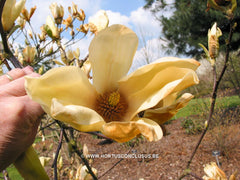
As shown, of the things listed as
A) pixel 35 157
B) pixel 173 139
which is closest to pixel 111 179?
pixel 173 139

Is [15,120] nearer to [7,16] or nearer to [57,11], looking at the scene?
[7,16]

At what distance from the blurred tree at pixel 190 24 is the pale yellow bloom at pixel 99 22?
6.51m

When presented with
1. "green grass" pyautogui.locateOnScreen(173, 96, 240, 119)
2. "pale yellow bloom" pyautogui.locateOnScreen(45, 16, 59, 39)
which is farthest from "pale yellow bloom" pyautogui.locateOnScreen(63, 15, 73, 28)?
"green grass" pyautogui.locateOnScreen(173, 96, 240, 119)

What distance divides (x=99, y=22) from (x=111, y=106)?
15.0 inches

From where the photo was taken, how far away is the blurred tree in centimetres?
689

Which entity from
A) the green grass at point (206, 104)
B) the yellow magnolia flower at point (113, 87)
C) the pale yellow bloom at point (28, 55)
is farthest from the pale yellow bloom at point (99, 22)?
the green grass at point (206, 104)

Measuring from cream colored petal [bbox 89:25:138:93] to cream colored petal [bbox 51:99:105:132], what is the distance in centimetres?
14

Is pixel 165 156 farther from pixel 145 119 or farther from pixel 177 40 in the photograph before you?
pixel 177 40

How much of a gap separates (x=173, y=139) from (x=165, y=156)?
1.19m

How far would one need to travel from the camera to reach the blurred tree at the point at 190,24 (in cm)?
689

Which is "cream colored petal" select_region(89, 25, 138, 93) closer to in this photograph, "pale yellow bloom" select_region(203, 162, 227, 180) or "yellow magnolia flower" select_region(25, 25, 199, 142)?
"yellow magnolia flower" select_region(25, 25, 199, 142)

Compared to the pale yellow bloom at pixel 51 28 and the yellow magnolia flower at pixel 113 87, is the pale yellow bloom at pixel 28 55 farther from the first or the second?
the yellow magnolia flower at pixel 113 87

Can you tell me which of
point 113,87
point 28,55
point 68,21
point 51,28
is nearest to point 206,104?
point 68,21

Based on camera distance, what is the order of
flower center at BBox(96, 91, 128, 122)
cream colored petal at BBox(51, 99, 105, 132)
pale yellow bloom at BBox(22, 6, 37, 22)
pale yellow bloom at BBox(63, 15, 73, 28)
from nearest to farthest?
cream colored petal at BBox(51, 99, 105, 132)
flower center at BBox(96, 91, 128, 122)
pale yellow bloom at BBox(22, 6, 37, 22)
pale yellow bloom at BBox(63, 15, 73, 28)
